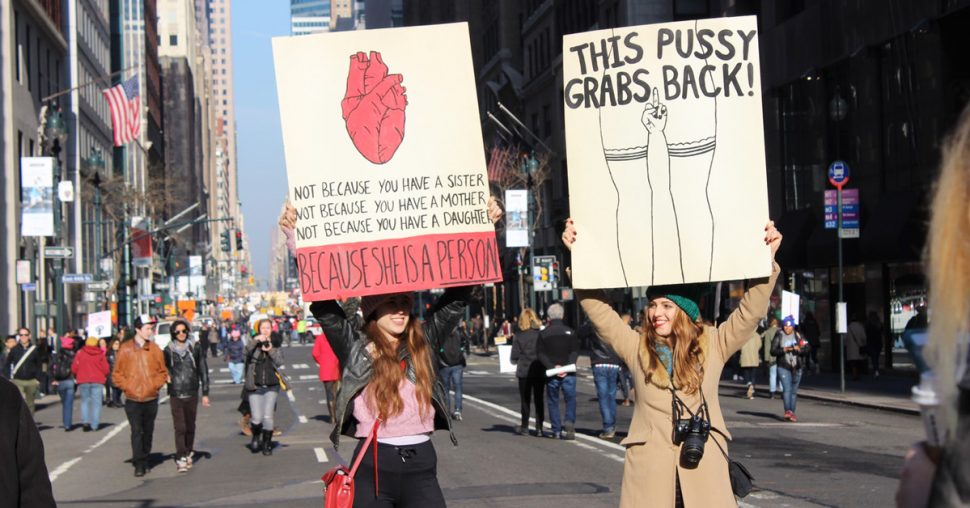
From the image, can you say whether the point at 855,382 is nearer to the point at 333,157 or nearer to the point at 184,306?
the point at 333,157

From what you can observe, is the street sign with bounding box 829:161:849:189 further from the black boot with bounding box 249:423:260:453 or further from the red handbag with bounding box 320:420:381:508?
the red handbag with bounding box 320:420:381:508

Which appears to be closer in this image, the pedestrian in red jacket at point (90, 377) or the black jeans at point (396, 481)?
the black jeans at point (396, 481)

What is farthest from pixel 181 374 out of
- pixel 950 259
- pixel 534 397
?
pixel 950 259

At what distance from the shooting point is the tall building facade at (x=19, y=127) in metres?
51.6

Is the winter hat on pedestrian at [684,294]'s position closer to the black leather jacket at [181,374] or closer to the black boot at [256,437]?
the black leather jacket at [181,374]

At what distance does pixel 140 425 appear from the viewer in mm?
17391

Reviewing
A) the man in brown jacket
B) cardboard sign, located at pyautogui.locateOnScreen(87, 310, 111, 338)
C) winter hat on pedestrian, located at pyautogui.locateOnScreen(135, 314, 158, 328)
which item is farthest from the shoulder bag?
cardboard sign, located at pyautogui.locateOnScreen(87, 310, 111, 338)

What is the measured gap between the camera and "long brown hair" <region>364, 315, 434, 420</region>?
614 cm

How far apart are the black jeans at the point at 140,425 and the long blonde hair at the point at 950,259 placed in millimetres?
15838

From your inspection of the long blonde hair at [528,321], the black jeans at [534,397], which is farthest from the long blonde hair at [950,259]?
the long blonde hair at [528,321]

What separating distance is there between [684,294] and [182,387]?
1223 cm

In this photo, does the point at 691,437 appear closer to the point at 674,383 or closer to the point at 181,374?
the point at 674,383

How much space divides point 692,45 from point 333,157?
1.90m

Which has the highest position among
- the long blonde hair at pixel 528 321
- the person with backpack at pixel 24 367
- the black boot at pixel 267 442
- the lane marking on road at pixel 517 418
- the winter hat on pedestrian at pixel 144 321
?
the winter hat on pedestrian at pixel 144 321
